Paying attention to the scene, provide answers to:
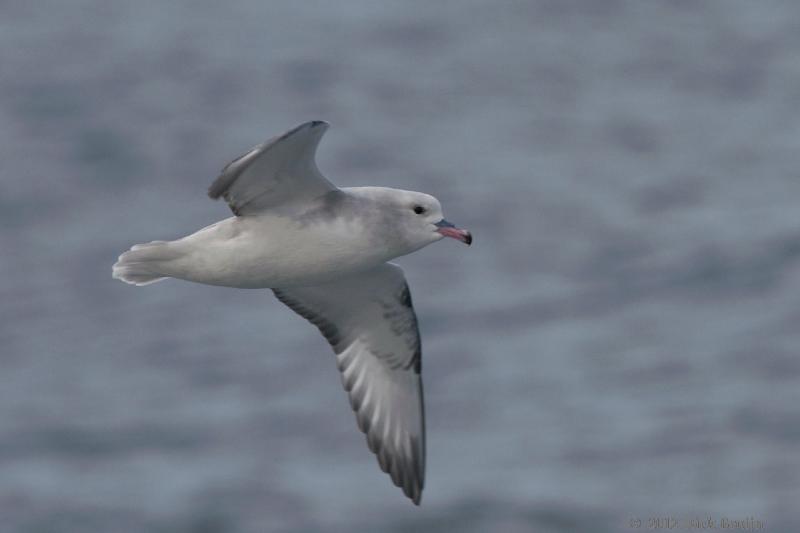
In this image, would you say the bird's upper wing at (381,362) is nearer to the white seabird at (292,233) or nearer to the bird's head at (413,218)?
the white seabird at (292,233)

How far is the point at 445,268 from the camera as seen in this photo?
101 ft

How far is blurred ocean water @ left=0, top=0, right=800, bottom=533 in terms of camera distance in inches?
1001

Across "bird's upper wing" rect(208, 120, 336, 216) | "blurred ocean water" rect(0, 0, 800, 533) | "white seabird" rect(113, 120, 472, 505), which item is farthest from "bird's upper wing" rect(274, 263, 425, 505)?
"blurred ocean water" rect(0, 0, 800, 533)

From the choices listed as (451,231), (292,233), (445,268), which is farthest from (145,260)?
(445,268)

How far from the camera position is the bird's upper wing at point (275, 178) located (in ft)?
34.9

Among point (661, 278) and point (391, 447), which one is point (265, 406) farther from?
Answer: point (391, 447)

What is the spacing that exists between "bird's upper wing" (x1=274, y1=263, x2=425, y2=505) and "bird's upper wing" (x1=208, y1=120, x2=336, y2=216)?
1643 millimetres

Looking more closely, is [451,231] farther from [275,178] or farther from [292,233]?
[275,178]

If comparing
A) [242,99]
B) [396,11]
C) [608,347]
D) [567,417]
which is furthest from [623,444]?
[396,11]

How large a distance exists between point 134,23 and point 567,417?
73.6 ft

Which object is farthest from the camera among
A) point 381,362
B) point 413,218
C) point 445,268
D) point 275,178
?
point 445,268

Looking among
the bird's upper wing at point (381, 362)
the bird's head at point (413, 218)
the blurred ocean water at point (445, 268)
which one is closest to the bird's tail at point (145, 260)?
the bird's head at point (413, 218)

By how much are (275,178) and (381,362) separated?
8.47ft

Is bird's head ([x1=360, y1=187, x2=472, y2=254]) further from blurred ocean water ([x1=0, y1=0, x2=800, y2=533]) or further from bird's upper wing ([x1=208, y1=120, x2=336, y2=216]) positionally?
blurred ocean water ([x1=0, y1=0, x2=800, y2=533])
